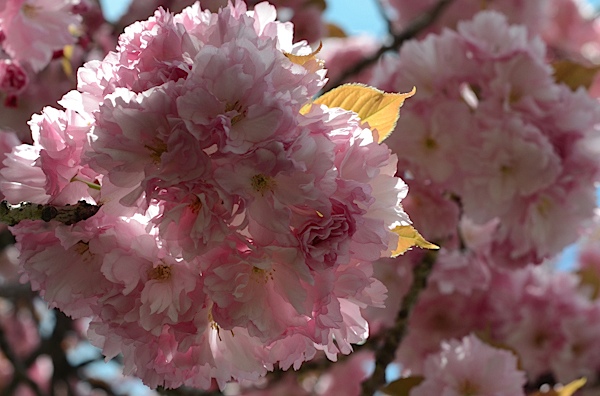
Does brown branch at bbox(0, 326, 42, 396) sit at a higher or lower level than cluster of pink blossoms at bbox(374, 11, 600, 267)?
lower

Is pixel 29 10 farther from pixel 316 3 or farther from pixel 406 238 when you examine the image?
pixel 316 3

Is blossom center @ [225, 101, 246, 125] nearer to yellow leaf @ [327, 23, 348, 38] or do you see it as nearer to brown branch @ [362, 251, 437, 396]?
brown branch @ [362, 251, 437, 396]

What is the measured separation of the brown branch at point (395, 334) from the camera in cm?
143

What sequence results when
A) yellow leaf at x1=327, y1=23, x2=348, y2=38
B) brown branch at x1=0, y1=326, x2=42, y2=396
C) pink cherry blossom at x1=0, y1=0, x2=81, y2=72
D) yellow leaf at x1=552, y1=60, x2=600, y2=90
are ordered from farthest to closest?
yellow leaf at x1=327, y1=23, x2=348, y2=38
brown branch at x1=0, y1=326, x2=42, y2=396
yellow leaf at x1=552, y1=60, x2=600, y2=90
pink cherry blossom at x1=0, y1=0, x2=81, y2=72

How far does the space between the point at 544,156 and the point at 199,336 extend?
0.86m

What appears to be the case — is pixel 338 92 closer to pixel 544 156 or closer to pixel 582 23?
pixel 544 156

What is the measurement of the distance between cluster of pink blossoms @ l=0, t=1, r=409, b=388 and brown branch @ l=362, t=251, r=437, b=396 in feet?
1.90

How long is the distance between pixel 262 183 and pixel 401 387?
851mm

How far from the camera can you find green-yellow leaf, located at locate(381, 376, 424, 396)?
1.47 meters

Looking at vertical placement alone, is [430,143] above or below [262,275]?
below

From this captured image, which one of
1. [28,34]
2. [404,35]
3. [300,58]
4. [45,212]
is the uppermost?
[300,58]

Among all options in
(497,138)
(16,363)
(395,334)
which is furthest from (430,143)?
(16,363)

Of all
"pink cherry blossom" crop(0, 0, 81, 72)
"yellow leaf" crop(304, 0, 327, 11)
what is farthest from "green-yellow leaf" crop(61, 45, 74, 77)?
"yellow leaf" crop(304, 0, 327, 11)

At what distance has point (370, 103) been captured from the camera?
952mm
